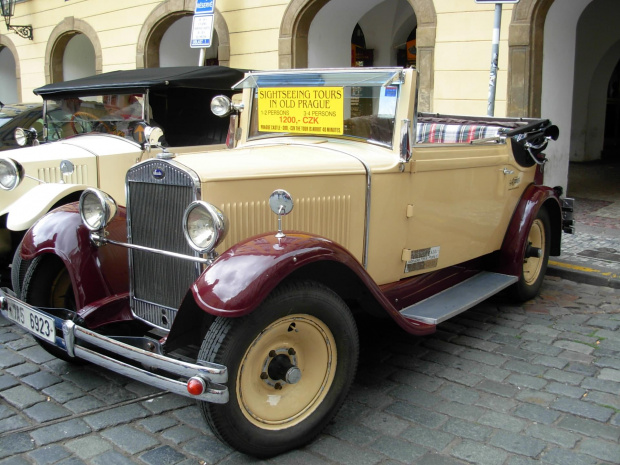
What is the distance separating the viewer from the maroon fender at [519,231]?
4.40 meters

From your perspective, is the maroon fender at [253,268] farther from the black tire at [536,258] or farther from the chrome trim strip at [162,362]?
the black tire at [536,258]

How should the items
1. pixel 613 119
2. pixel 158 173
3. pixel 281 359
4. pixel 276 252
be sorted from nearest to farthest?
pixel 276 252, pixel 281 359, pixel 158 173, pixel 613 119

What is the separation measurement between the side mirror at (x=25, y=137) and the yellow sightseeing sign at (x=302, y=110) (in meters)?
2.94

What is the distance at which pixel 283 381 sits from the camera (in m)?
2.70

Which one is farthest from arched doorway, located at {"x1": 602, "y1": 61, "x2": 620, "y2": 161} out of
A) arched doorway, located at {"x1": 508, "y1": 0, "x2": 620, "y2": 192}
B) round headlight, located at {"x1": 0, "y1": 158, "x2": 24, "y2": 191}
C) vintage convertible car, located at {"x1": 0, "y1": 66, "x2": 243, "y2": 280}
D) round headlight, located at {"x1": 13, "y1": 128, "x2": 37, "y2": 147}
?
round headlight, located at {"x1": 0, "y1": 158, "x2": 24, "y2": 191}

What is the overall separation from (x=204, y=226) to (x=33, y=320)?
104 centimetres

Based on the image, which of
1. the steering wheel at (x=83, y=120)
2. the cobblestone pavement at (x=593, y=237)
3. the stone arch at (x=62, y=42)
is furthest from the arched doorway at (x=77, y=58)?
the cobblestone pavement at (x=593, y=237)

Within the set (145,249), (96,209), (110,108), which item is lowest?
(145,249)

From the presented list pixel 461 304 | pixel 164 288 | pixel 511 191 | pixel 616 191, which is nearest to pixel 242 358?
pixel 164 288

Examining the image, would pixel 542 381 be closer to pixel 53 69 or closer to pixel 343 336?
pixel 343 336

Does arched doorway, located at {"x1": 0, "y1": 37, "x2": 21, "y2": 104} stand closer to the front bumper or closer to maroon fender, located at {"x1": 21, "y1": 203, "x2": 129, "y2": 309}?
maroon fender, located at {"x1": 21, "y1": 203, "x2": 129, "y2": 309}

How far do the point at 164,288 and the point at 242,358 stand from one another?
2.44 ft

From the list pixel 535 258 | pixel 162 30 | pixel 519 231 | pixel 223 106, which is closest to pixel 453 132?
pixel 519 231

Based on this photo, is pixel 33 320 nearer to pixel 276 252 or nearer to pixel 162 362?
pixel 162 362
